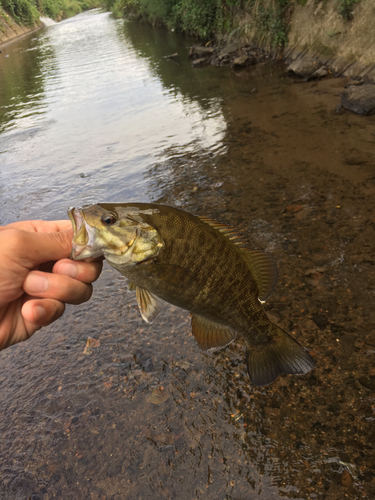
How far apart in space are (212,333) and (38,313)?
1.13 metres

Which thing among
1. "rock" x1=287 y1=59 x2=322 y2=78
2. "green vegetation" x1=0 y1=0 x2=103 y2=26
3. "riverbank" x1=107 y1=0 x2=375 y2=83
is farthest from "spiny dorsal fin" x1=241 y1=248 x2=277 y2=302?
"green vegetation" x1=0 y1=0 x2=103 y2=26

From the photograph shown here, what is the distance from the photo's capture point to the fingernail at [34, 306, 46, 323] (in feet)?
7.33

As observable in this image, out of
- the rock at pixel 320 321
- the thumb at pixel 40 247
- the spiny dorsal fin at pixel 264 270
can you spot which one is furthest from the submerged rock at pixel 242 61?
the thumb at pixel 40 247

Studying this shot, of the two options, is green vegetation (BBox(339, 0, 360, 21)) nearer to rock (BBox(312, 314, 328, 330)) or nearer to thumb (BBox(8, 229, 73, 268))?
rock (BBox(312, 314, 328, 330))

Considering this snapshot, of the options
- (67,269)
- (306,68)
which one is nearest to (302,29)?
(306,68)

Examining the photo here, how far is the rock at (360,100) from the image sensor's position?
8492 millimetres

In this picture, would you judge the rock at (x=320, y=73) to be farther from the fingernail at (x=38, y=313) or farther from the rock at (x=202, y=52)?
the fingernail at (x=38, y=313)

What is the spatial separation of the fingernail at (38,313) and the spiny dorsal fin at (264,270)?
1.32 metres

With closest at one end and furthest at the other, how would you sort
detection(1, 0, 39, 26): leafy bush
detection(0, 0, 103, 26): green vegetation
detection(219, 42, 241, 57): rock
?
detection(219, 42, 241, 57): rock < detection(1, 0, 39, 26): leafy bush < detection(0, 0, 103, 26): green vegetation

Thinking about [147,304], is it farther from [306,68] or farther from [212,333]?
[306,68]

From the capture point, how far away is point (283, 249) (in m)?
5.16

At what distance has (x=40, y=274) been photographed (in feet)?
7.69

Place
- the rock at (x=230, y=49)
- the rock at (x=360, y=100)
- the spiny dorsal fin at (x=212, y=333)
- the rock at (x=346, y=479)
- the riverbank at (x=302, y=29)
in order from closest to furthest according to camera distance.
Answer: the spiny dorsal fin at (x=212, y=333), the rock at (x=346, y=479), the rock at (x=360, y=100), the riverbank at (x=302, y=29), the rock at (x=230, y=49)

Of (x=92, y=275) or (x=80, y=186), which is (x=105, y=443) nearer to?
(x=92, y=275)
